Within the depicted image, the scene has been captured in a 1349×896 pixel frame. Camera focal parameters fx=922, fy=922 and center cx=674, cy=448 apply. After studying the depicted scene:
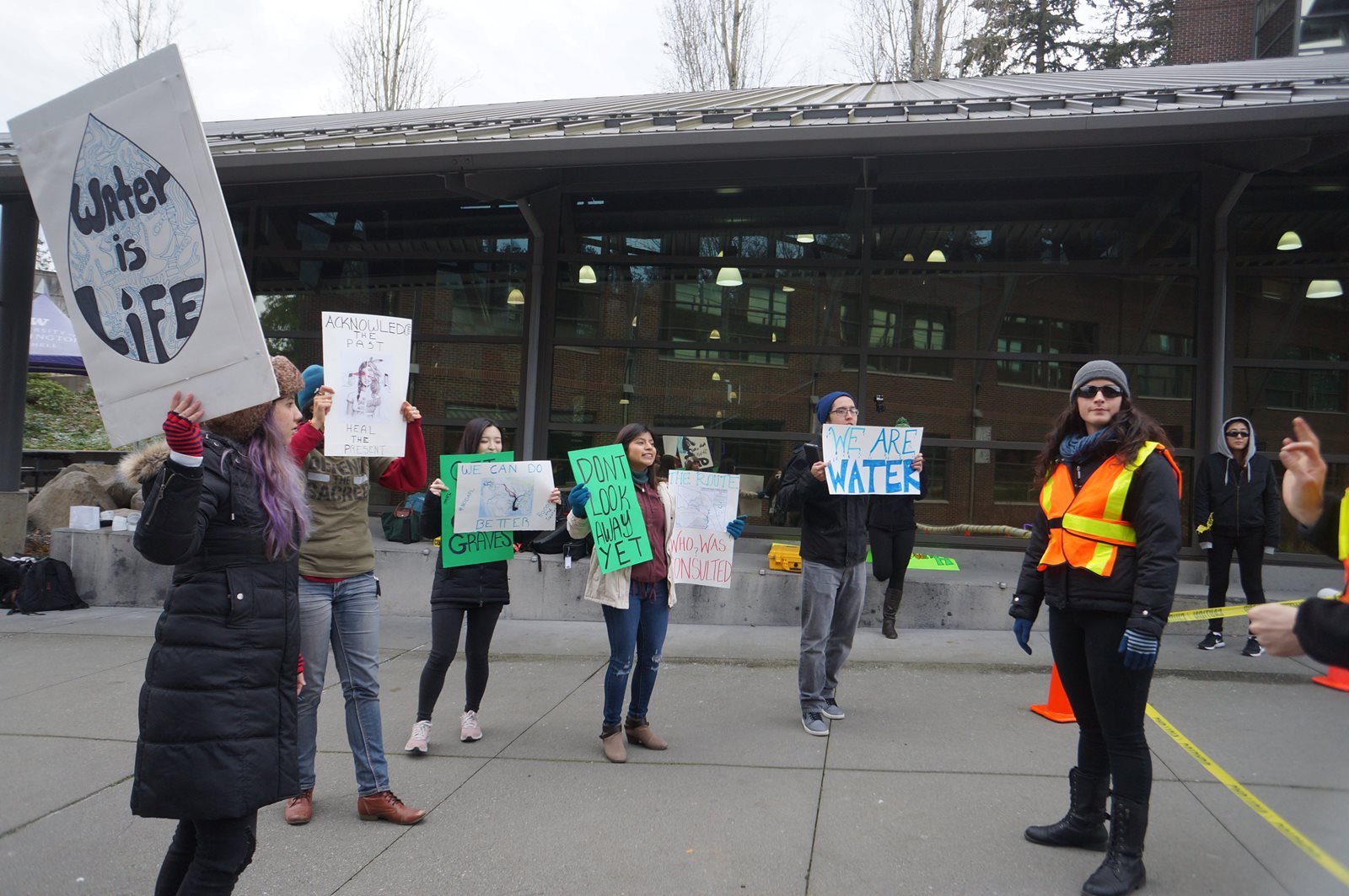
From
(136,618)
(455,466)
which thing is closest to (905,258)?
(455,466)

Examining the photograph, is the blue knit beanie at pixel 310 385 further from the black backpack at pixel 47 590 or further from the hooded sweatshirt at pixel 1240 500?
the hooded sweatshirt at pixel 1240 500

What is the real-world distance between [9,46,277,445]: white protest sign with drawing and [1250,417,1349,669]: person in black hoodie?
2.86 m

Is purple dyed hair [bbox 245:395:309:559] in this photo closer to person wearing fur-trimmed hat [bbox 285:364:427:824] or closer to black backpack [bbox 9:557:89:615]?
person wearing fur-trimmed hat [bbox 285:364:427:824]

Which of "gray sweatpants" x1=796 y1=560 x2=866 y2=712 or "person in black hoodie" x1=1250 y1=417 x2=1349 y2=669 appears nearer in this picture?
"person in black hoodie" x1=1250 y1=417 x2=1349 y2=669

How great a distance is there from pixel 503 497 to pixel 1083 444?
3041 mm

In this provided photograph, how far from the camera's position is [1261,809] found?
4.25 m

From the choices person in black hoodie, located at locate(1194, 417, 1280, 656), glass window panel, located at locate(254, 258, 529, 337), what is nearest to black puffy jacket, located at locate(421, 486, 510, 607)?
glass window panel, located at locate(254, 258, 529, 337)

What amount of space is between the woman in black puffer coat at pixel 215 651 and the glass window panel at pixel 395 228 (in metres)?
7.89

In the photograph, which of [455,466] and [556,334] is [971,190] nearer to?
[556,334]

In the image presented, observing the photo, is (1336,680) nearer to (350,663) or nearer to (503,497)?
(503,497)

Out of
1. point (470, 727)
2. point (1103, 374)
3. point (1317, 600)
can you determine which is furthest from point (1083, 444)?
point (470, 727)

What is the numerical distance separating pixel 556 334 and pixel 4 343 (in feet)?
20.9

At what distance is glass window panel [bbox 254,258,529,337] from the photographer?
413 inches

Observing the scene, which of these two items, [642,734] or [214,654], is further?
[642,734]
